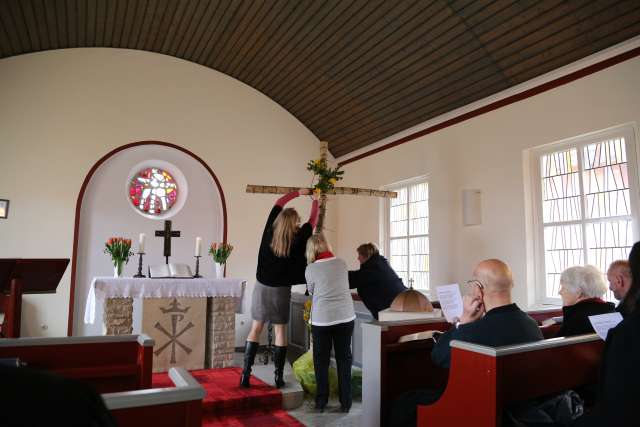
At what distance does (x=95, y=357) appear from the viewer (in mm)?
2609

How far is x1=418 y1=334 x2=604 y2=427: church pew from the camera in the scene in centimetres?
195

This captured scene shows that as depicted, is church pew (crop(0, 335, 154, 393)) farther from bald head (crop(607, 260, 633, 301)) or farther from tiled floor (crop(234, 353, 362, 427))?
bald head (crop(607, 260, 633, 301))

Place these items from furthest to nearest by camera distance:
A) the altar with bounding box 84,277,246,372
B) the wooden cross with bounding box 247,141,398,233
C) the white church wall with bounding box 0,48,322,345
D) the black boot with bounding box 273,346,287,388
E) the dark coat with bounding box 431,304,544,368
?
the white church wall with bounding box 0,48,322,345
the wooden cross with bounding box 247,141,398,233
the altar with bounding box 84,277,246,372
the black boot with bounding box 273,346,287,388
the dark coat with bounding box 431,304,544,368

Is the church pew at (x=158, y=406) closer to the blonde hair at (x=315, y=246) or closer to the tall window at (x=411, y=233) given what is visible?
the blonde hair at (x=315, y=246)

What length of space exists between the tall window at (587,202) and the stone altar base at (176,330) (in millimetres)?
3759

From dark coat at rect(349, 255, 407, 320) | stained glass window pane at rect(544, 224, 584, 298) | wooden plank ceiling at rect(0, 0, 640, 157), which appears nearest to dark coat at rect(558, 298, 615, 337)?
dark coat at rect(349, 255, 407, 320)

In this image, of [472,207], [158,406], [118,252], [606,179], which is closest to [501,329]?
[158,406]

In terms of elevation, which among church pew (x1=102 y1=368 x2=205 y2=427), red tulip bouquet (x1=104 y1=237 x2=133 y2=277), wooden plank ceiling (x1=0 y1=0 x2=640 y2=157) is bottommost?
church pew (x1=102 y1=368 x2=205 y2=427)

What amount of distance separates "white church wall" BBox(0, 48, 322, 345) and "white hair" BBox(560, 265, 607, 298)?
576 cm

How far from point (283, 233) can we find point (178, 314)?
1.83 metres

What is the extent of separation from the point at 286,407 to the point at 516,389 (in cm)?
280

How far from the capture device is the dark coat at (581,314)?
9.02 ft

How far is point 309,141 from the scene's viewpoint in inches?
352

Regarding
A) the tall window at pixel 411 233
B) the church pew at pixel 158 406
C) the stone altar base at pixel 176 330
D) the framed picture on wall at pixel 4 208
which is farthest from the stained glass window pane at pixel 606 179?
the framed picture on wall at pixel 4 208
